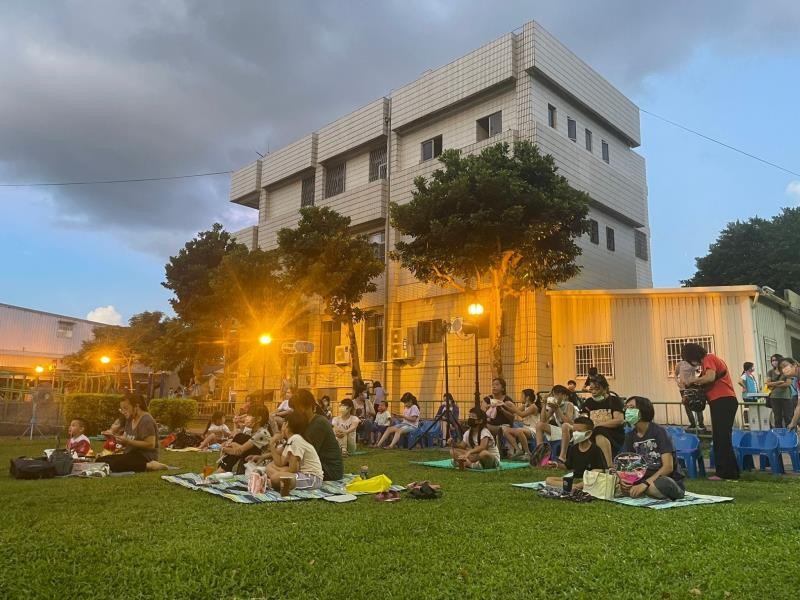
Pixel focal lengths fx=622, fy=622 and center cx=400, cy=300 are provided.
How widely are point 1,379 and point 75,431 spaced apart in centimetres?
1360

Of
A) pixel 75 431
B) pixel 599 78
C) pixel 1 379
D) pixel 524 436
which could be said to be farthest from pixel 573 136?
pixel 1 379

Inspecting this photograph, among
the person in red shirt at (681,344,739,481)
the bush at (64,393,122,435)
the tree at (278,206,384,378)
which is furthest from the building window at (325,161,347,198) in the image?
the person in red shirt at (681,344,739,481)

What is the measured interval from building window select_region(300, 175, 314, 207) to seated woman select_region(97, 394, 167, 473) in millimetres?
20214

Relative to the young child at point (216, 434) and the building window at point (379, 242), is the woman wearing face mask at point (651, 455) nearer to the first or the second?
the young child at point (216, 434)

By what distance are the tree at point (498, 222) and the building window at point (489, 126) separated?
12.7 feet

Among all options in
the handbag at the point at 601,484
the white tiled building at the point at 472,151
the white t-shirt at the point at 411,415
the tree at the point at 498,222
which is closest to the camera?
the handbag at the point at 601,484

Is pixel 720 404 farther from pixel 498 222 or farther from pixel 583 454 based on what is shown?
pixel 498 222

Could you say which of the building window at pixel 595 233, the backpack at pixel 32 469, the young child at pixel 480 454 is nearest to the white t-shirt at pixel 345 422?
the young child at pixel 480 454

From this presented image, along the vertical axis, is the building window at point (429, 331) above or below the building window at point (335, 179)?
below

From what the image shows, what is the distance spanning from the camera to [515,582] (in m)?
3.83

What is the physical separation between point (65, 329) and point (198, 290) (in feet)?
75.9

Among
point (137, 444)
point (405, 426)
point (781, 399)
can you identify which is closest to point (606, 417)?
point (781, 399)

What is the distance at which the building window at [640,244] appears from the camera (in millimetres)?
25922

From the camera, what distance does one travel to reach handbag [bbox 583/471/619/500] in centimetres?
697
